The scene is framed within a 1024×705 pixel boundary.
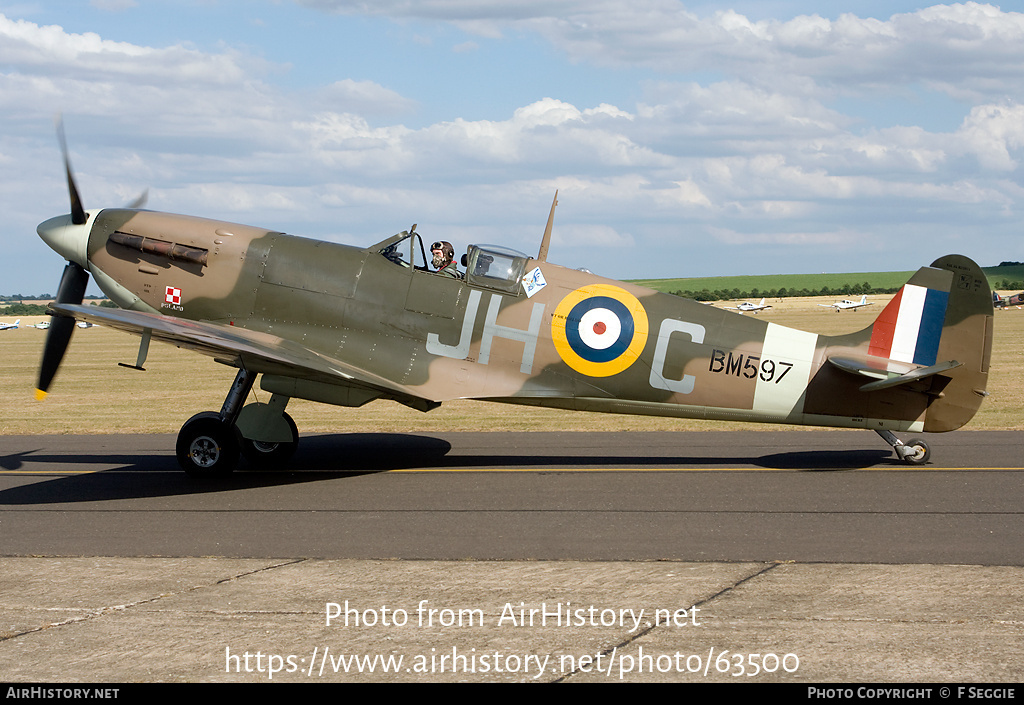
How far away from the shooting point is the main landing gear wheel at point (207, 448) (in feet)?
34.2

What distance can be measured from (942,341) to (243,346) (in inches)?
305

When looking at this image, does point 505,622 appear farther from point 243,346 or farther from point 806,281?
point 806,281

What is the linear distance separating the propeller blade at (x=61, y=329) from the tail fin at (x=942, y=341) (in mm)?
9185

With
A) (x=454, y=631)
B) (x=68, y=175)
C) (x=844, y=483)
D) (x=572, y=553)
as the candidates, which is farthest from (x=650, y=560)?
(x=68, y=175)

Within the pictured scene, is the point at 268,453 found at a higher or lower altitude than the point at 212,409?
higher

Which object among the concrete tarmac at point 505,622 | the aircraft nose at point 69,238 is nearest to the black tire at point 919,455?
the concrete tarmac at point 505,622

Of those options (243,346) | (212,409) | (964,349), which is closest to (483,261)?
(243,346)

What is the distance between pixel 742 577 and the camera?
6508 millimetres

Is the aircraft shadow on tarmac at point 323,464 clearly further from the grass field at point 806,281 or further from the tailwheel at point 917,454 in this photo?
the grass field at point 806,281

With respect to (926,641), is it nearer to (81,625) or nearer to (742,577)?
(742,577)

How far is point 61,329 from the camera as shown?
1146 centimetres

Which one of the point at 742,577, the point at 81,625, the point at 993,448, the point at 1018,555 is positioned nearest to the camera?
the point at 81,625
